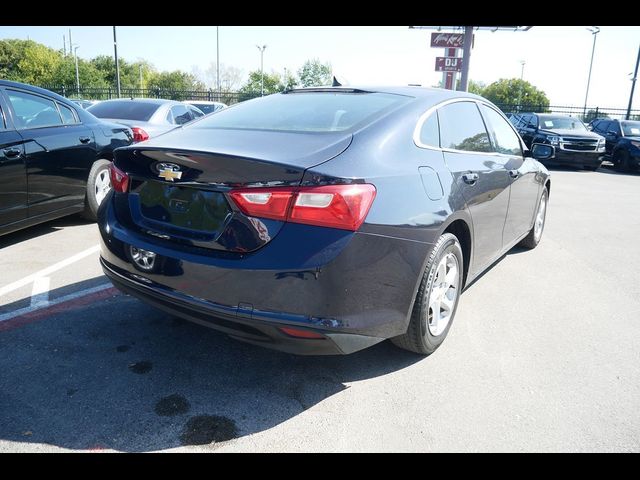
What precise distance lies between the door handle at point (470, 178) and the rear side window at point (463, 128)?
20 centimetres

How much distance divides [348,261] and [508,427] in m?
1.14

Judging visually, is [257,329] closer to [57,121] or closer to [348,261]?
[348,261]

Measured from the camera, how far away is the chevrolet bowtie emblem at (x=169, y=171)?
251 centimetres

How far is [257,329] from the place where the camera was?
2.34 m

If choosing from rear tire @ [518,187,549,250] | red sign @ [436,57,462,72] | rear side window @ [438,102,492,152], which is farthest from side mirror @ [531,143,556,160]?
red sign @ [436,57,462,72]

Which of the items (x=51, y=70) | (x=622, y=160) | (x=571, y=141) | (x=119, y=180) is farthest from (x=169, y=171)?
(x=51, y=70)

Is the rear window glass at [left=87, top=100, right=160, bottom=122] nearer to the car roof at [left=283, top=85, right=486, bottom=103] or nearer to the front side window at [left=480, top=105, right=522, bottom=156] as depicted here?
the car roof at [left=283, top=85, right=486, bottom=103]

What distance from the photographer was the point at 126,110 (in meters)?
8.59

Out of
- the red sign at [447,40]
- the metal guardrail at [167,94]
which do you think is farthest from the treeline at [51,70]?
the red sign at [447,40]

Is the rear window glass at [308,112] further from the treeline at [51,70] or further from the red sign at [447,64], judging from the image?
the treeline at [51,70]

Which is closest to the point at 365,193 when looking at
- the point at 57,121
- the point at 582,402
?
the point at 582,402

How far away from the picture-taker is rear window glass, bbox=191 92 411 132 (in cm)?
291

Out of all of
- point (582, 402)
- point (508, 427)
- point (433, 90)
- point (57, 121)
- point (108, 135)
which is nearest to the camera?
point (508, 427)
